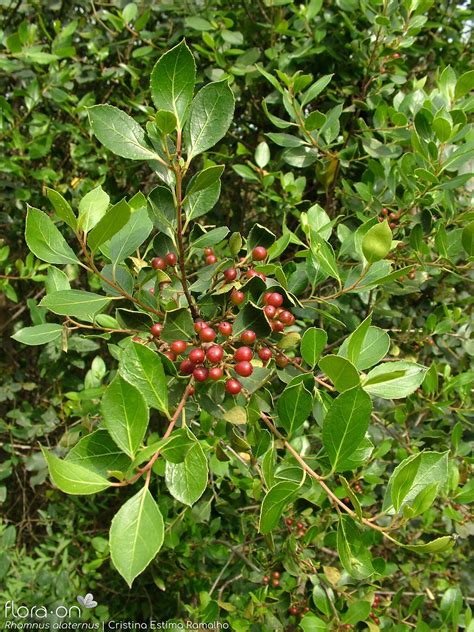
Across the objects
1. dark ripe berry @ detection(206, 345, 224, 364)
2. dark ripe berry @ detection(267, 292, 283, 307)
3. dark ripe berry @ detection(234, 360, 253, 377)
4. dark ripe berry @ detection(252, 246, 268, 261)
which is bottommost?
dark ripe berry @ detection(234, 360, 253, 377)

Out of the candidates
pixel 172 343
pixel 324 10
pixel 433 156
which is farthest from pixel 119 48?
pixel 172 343

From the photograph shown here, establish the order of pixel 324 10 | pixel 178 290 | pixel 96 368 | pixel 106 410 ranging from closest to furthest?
pixel 106 410
pixel 178 290
pixel 96 368
pixel 324 10

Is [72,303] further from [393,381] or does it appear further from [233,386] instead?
[393,381]

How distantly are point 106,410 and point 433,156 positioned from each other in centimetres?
86

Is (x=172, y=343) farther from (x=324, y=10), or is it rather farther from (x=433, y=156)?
(x=324, y=10)

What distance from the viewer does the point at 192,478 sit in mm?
634

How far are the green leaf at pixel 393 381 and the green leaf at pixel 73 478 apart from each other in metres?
0.40

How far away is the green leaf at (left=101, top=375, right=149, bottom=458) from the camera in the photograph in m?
0.58

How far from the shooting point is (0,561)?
6.50 feet

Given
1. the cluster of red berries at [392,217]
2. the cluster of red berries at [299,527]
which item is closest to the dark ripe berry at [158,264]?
the cluster of red berries at [392,217]

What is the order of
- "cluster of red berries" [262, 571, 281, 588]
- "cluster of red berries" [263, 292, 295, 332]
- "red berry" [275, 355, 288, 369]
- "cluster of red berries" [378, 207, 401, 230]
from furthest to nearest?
"cluster of red berries" [262, 571, 281, 588] < "cluster of red berries" [378, 207, 401, 230] < "red berry" [275, 355, 288, 369] < "cluster of red berries" [263, 292, 295, 332]

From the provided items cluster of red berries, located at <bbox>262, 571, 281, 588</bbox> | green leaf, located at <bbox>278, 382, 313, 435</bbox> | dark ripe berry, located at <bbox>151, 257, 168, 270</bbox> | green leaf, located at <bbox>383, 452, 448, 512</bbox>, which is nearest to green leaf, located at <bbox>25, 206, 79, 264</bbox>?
dark ripe berry, located at <bbox>151, 257, 168, 270</bbox>

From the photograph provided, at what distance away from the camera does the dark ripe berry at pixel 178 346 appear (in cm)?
77

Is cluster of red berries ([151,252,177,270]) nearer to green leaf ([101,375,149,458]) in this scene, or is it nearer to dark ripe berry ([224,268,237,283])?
dark ripe berry ([224,268,237,283])
